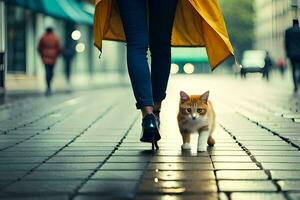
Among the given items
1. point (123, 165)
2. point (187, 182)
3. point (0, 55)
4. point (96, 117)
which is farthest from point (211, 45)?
point (0, 55)

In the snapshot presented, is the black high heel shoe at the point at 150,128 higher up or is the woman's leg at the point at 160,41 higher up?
the woman's leg at the point at 160,41

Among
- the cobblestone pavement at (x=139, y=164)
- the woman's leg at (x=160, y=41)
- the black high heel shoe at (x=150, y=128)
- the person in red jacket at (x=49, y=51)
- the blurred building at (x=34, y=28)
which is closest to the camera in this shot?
the cobblestone pavement at (x=139, y=164)

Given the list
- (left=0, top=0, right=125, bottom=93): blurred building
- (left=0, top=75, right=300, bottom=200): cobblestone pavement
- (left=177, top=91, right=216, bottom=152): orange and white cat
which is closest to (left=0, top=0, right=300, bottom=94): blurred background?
(left=0, top=0, right=125, bottom=93): blurred building

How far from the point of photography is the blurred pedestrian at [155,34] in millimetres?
4941

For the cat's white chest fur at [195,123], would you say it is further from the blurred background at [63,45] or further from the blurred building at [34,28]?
the blurred building at [34,28]

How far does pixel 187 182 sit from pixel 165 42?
1.95 m

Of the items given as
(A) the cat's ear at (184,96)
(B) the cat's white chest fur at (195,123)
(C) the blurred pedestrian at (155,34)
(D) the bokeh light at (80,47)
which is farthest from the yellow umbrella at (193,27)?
(D) the bokeh light at (80,47)

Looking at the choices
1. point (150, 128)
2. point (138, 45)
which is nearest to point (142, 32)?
point (138, 45)

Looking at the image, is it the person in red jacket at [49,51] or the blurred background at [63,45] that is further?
the blurred background at [63,45]

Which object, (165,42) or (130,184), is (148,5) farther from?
(130,184)

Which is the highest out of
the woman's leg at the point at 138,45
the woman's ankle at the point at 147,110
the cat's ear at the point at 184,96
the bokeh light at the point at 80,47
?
the bokeh light at the point at 80,47

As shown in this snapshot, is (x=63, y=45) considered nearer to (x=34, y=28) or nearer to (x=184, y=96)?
(x=34, y=28)

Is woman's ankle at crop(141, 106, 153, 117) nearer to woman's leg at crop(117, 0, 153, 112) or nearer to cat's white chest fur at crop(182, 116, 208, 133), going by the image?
woman's leg at crop(117, 0, 153, 112)

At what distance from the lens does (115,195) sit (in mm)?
3275
